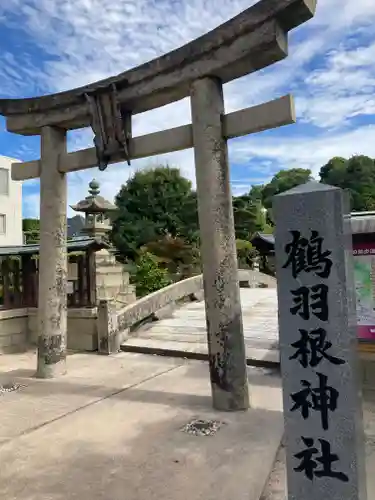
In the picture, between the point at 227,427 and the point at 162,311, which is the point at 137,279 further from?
the point at 227,427

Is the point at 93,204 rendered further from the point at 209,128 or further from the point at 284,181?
the point at 284,181

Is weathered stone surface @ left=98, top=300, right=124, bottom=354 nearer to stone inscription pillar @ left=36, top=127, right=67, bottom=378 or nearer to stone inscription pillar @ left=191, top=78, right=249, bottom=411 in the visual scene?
stone inscription pillar @ left=36, top=127, right=67, bottom=378

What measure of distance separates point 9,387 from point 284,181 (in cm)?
3868

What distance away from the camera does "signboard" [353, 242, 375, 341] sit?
5.17 m

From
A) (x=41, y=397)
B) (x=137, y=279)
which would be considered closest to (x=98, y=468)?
(x=41, y=397)

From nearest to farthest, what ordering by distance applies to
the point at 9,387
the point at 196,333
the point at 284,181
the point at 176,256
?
the point at 9,387 < the point at 196,333 < the point at 176,256 < the point at 284,181

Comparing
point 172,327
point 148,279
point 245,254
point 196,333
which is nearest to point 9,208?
point 245,254

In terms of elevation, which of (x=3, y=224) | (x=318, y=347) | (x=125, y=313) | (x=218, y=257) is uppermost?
(x=3, y=224)

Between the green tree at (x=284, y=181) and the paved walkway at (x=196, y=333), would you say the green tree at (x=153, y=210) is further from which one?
the green tree at (x=284, y=181)

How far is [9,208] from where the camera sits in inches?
1196

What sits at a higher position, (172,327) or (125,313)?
(125,313)

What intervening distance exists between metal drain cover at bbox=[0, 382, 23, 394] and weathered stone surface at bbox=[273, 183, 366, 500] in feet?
15.7

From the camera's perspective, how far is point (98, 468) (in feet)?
11.9

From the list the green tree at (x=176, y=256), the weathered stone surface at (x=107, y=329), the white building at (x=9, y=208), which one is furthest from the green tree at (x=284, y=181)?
the weathered stone surface at (x=107, y=329)
